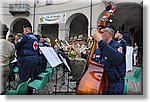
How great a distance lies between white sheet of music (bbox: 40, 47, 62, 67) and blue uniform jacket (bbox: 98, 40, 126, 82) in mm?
→ 415

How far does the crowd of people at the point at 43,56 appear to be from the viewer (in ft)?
6.42

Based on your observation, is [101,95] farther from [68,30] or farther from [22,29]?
[22,29]

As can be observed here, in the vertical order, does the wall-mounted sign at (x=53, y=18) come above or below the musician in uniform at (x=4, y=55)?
above

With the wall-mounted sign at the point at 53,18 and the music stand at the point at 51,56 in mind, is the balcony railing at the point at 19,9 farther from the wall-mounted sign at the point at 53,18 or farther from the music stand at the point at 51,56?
the music stand at the point at 51,56

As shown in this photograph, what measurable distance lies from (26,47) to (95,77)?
699 millimetres

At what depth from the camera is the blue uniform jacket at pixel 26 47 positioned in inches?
77.2

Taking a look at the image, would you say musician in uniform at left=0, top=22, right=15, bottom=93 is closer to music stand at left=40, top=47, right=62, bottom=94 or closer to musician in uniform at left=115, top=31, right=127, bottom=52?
music stand at left=40, top=47, right=62, bottom=94

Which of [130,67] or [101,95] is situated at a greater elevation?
[130,67]

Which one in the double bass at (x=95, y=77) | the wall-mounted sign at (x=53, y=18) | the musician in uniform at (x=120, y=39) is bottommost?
the double bass at (x=95, y=77)

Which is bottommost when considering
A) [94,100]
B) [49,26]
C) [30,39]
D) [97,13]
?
[94,100]

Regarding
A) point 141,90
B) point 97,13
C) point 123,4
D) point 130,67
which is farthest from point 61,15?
point 141,90

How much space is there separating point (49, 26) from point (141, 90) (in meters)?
1.05

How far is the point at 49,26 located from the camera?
6.44ft

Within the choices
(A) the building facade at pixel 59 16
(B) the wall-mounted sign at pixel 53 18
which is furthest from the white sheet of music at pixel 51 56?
(B) the wall-mounted sign at pixel 53 18
